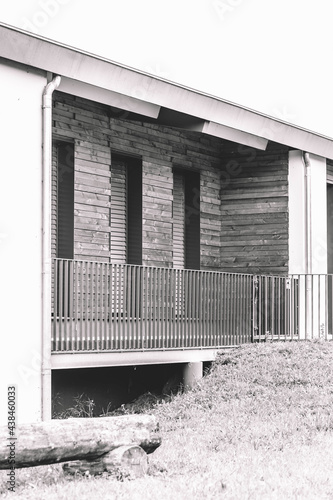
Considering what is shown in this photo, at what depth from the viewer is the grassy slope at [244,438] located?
386 inches

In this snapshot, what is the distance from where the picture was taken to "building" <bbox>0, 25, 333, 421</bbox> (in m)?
13.8

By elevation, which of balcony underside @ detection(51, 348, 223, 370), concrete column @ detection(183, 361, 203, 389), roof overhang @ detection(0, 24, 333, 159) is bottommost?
concrete column @ detection(183, 361, 203, 389)

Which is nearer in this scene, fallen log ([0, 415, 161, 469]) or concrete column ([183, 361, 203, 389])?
fallen log ([0, 415, 161, 469])

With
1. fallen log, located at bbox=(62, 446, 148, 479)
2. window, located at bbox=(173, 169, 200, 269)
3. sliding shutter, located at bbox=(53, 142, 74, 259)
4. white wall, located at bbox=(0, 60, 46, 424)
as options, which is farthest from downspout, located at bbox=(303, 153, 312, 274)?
fallen log, located at bbox=(62, 446, 148, 479)

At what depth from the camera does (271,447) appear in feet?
40.7

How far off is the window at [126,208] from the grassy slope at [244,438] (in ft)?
9.03

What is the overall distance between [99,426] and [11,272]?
148 inches

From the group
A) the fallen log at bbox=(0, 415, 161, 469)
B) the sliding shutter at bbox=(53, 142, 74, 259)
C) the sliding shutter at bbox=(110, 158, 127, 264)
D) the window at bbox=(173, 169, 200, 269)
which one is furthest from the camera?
the window at bbox=(173, 169, 200, 269)

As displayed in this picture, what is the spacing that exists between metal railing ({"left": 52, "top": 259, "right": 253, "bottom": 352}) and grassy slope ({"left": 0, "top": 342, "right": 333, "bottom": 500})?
65cm

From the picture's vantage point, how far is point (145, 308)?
1573 centimetres

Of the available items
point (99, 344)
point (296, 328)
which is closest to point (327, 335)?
point (296, 328)

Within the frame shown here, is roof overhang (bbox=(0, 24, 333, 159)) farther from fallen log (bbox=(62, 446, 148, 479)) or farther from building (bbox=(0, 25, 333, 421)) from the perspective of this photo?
fallen log (bbox=(62, 446, 148, 479))

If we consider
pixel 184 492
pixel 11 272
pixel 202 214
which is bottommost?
pixel 184 492

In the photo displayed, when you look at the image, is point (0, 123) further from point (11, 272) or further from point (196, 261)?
point (196, 261)
